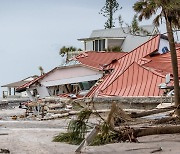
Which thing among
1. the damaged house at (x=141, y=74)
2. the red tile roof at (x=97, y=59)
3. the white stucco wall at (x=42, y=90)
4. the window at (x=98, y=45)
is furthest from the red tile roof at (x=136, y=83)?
the window at (x=98, y=45)

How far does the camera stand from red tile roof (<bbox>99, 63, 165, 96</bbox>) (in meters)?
24.3

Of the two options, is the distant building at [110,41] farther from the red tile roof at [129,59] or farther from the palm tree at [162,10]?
the palm tree at [162,10]

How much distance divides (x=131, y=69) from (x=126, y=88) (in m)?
1.67

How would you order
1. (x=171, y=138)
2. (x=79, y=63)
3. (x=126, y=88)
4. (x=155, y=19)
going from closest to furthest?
(x=171, y=138) < (x=155, y=19) < (x=126, y=88) < (x=79, y=63)

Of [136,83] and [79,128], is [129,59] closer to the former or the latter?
[136,83]

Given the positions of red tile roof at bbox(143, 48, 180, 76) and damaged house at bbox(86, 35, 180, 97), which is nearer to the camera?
damaged house at bbox(86, 35, 180, 97)

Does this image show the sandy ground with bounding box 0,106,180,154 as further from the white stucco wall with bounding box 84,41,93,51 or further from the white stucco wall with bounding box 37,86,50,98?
the white stucco wall with bounding box 84,41,93,51

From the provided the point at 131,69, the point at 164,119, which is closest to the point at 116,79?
the point at 131,69

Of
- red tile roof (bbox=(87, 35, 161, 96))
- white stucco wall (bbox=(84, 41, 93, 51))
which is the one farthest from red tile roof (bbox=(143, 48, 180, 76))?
white stucco wall (bbox=(84, 41, 93, 51))

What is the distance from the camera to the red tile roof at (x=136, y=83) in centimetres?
2431

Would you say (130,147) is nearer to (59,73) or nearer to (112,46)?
(59,73)

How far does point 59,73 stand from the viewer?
35594 mm

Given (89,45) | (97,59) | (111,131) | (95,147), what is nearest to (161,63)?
(97,59)

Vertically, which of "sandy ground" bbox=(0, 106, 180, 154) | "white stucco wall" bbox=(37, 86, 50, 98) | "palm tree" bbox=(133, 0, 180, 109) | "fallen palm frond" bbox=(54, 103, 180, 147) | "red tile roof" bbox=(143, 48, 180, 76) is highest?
"palm tree" bbox=(133, 0, 180, 109)
